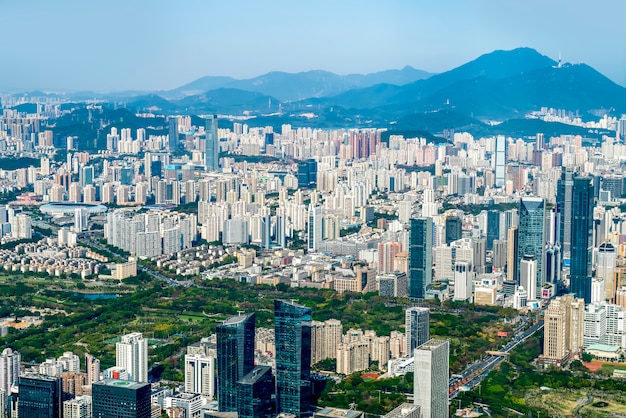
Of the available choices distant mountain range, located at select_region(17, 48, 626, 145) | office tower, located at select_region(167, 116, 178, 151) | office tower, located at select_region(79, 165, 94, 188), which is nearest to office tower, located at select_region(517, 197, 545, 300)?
office tower, located at select_region(79, 165, 94, 188)

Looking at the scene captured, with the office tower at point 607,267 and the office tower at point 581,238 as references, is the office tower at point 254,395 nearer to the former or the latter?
the office tower at point 581,238

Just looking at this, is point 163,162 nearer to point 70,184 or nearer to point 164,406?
point 70,184

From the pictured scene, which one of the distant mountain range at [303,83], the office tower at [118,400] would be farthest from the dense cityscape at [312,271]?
the distant mountain range at [303,83]

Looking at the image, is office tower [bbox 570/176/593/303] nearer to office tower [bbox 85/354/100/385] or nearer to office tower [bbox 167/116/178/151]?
office tower [bbox 85/354/100/385]

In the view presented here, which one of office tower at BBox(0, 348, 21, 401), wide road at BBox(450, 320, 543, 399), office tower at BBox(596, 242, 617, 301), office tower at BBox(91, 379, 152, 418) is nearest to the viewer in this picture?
office tower at BBox(91, 379, 152, 418)

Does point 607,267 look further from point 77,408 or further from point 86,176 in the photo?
point 86,176

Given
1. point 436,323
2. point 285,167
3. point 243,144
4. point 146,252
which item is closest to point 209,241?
point 146,252

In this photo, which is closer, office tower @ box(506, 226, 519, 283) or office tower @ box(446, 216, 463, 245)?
office tower @ box(506, 226, 519, 283)
